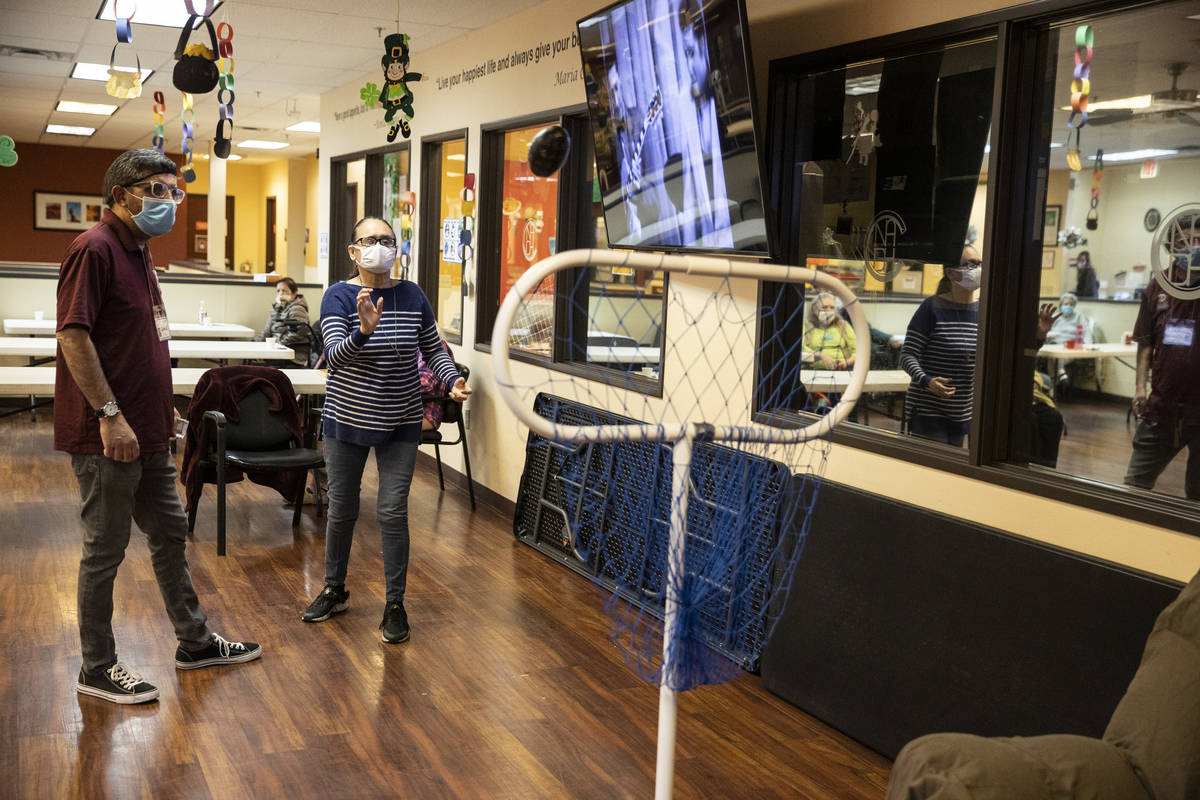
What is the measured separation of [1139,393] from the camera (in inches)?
120

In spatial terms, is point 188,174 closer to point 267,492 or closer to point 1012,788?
point 267,492

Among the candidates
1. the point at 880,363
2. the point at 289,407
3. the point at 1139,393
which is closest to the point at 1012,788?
the point at 1139,393

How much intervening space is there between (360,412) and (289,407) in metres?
1.87

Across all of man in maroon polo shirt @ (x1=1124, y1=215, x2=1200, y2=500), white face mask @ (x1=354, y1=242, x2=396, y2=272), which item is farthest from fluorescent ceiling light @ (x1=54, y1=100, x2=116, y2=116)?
man in maroon polo shirt @ (x1=1124, y1=215, x2=1200, y2=500)

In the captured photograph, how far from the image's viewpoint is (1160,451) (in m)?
2.98

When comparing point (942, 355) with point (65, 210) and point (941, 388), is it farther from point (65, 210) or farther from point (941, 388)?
point (65, 210)

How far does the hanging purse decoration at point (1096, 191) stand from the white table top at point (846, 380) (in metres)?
0.87

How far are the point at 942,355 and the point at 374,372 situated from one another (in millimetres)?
1991

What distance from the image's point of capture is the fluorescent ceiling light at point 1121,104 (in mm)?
2986

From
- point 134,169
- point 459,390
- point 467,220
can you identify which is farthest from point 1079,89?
point 467,220

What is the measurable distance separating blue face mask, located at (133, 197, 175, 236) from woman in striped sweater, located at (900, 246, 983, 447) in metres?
2.45

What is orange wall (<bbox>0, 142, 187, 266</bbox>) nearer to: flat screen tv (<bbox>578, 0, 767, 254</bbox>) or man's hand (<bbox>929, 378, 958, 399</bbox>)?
flat screen tv (<bbox>578, 0, 767, 254</bbox>)

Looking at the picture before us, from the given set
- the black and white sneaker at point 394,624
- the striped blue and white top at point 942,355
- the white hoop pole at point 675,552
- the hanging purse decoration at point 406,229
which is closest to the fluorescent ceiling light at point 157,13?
the hanging purse decoration at point 406,229

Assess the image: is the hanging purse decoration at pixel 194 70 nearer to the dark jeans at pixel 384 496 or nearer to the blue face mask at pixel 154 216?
the blue face mask at pixel 154 216
